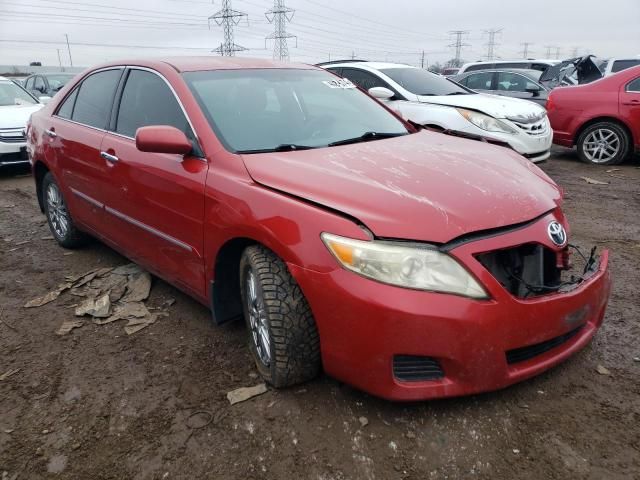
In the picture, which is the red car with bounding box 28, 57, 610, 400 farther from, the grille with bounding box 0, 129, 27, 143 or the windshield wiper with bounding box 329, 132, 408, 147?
the grille with bounding box 0, 129, 27, 143

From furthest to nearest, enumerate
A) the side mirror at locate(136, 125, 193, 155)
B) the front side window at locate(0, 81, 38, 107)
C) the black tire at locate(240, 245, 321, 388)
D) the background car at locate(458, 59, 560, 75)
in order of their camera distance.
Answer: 1. the background car at locate(458, 59, 560, 75)
2. the front side window at locate(0, 81, 38, 107)
3. the side mirror at locate(136, 125, 193, 155)
4. the black tire at locate(240, 245, 321, 388)

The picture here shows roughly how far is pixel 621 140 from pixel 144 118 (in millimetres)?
6920

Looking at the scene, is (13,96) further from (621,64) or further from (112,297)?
(621,64)

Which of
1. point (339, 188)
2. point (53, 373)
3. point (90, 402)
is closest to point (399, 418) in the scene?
point (339, 188)

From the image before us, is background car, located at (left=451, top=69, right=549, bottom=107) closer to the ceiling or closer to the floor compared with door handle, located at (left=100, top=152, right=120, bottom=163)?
closer to the ceiling

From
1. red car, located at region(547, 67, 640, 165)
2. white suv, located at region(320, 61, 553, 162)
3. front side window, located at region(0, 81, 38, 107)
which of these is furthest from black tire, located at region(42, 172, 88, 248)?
red car, located at region(547, 67, 640, 165)

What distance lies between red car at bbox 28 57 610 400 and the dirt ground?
0.20 metres

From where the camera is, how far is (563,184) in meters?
6.65

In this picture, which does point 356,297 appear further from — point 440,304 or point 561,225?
point 561,225

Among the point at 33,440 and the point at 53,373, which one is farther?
the point at 53,373

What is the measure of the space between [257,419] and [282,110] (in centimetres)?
174

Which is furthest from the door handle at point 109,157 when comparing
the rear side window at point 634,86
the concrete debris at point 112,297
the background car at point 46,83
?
the background car at point 46,83

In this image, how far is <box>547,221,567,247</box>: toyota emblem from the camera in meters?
2.27

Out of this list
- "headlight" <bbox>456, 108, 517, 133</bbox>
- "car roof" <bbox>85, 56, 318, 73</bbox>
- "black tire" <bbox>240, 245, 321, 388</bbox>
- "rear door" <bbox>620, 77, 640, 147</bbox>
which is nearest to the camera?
"black tire" <bbox>240, 245, 321, 388</bbox>
